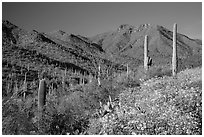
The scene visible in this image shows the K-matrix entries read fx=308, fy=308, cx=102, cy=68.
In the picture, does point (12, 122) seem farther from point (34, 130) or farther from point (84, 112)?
point (84, 112)

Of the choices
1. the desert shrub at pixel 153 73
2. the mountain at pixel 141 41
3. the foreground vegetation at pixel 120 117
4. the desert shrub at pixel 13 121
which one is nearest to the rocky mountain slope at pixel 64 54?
the mountain at pixel 141 41

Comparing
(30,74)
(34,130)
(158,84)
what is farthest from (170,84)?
(30,74)

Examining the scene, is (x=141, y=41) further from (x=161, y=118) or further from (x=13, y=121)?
(x=13, y=121)

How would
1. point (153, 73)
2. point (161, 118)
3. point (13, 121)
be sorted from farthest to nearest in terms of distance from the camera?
point (153, 73) → point (161, 118) → point (13, 121)

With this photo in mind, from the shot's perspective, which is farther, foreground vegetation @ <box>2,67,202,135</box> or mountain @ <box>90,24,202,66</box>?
mountain @ <box>90,24,202,66</box>

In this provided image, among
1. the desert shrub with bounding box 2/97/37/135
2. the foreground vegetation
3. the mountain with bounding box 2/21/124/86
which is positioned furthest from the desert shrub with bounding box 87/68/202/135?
the mountain with bounding box 2/21/124/86

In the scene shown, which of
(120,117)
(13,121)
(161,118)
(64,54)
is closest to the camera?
(13,121)

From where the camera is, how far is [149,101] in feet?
28.5

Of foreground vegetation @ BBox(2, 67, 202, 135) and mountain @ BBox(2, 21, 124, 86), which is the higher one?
mountain @ BBox(2, 21, 124, 86)

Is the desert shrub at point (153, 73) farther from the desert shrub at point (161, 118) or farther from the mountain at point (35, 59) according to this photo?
the mountain at point (35, 59)

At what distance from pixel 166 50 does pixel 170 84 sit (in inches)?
3885

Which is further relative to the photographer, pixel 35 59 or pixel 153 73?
pixel 35 59

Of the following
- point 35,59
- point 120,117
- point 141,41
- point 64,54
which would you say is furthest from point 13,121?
point 141,41

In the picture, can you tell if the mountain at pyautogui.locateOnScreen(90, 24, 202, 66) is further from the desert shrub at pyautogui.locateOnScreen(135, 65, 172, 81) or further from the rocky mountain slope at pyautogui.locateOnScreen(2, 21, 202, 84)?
the desert shrub at pyautogui.locateOnScreen(135, 65, 172, 81)
